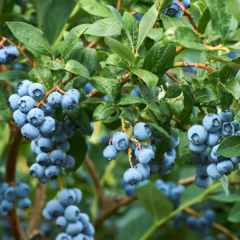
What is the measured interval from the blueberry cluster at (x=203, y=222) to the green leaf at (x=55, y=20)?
49.7 inches

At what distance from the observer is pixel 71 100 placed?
71 centimetres

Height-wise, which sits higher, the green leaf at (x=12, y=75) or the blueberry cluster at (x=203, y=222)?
the green leaf at (x=12, y=75)

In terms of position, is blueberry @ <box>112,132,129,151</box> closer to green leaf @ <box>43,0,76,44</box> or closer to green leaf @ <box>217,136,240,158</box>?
green leaf @ <box>217,136,240,158</box>

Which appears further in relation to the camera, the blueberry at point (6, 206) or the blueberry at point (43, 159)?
the blueberry at point (6, 206)

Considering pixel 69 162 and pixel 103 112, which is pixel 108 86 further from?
pixel 69 162

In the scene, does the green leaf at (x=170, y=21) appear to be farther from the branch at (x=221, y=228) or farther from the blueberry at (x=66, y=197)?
the branch at (x=221, y=228)

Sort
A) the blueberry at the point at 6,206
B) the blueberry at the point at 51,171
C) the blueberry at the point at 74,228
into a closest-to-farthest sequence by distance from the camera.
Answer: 1. the blueberry at the point at 51,171
2. the blueberry at the point at 74,228
3. the blueberry at the point at 6,206

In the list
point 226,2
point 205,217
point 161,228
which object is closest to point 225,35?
point 226,2

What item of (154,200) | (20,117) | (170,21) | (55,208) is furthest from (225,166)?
(154,200)

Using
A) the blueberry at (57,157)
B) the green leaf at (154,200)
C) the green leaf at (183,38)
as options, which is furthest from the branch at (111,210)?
the green leaf at (183,38)

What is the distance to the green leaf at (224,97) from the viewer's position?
2.26 ft

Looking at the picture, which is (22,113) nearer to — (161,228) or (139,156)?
(139,156)

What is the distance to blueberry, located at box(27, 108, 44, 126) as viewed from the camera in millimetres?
709

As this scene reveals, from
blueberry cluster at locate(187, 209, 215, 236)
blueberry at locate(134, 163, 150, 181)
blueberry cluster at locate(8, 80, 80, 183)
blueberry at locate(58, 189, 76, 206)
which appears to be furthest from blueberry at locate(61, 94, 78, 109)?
blueberry cluster at locate(187, 209, 215, 236)
